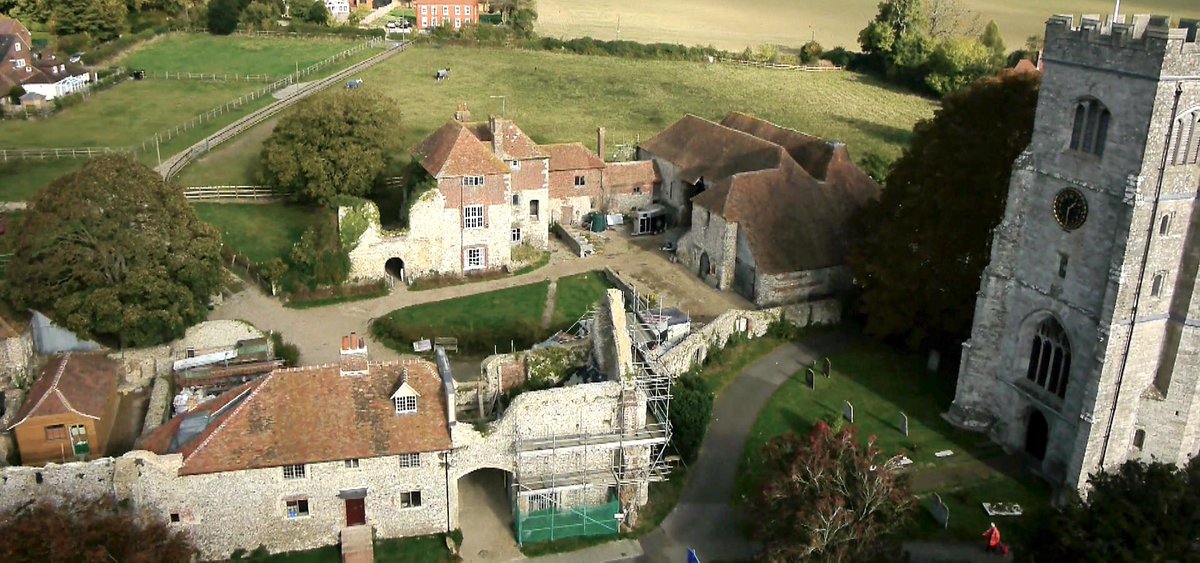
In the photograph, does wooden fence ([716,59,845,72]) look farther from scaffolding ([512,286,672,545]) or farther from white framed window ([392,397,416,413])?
white framed window ([392,397,416,413])

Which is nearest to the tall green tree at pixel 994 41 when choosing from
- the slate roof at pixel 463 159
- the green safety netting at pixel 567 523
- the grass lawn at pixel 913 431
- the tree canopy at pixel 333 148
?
the grass lawn at pixel 913 431

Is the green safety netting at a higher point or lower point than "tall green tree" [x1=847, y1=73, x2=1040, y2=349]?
lower

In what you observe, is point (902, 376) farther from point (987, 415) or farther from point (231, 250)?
point (231, 250)

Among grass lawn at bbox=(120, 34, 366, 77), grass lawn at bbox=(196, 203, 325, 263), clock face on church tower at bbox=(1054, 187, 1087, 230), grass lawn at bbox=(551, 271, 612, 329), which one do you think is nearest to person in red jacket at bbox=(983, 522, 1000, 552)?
clock face on church tower at bbox=(1054, 187, 1087, 230)

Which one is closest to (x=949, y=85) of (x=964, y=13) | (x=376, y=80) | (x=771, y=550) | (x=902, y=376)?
(x=964, y=13)

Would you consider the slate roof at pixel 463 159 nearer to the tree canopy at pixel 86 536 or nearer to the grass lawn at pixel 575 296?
the grass lawn at pixel 575 296

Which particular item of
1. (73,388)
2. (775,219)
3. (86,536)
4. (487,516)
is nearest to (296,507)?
(86,536)
